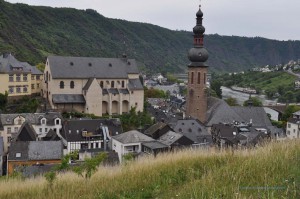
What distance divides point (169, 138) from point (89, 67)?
17291 mm

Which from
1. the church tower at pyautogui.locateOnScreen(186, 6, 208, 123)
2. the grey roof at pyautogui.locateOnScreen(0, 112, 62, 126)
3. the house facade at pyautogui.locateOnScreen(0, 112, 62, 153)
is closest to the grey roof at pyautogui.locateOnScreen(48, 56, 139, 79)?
the grey roof at pyautogui.locateOnScreen(0, 112, 62, 126)

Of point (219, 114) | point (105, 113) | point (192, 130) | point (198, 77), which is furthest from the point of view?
point (219, 114)

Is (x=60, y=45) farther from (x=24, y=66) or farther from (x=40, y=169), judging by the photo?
(x=40, y=169)

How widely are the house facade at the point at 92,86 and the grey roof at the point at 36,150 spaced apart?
13.3 metres

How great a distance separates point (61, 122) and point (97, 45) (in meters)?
139

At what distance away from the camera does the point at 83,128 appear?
40375 mm

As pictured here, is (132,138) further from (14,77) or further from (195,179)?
(195,179)

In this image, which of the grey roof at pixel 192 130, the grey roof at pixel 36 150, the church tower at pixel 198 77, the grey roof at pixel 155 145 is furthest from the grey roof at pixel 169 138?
the church tower at pixel 198 77

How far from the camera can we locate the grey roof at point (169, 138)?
38341 millimetres

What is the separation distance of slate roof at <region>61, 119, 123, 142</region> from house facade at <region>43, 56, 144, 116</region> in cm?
695

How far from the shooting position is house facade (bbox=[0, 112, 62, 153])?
132 ft

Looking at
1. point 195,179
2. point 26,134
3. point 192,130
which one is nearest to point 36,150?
point 26,134

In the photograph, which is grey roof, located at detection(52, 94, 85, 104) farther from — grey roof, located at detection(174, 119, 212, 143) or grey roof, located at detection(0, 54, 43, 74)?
grey roof, located at detection(174, 119, 212, 143)

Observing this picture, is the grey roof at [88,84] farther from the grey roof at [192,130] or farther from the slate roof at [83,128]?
the grey roof at [192,130]
